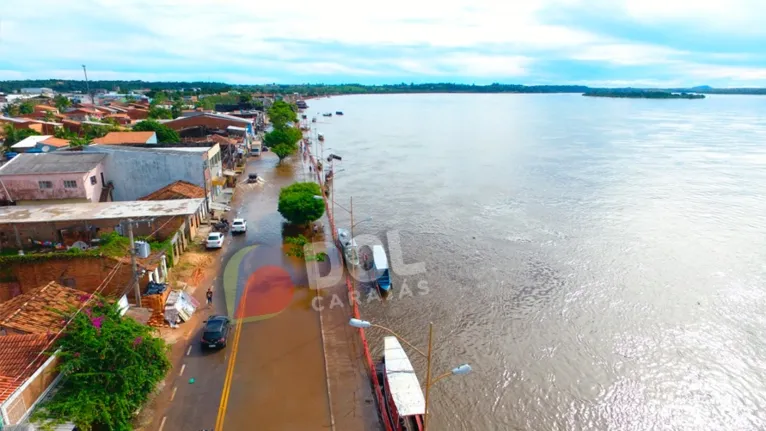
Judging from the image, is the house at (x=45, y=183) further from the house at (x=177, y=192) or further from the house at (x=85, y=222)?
the house at (x=177, y=192)

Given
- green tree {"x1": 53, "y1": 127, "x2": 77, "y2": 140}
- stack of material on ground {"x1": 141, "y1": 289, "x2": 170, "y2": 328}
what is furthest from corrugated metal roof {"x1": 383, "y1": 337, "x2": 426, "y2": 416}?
green tree {"x1": 53, "y1": 127, "x2": 77, "y2": 140}

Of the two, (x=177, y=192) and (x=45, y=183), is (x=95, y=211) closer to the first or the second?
(x=177, y=192)

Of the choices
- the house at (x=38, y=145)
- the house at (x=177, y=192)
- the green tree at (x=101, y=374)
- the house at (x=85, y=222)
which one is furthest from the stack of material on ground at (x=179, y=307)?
the house at (x=38, y=145)

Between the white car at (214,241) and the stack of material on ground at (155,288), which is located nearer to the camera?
the stack of material on ground at (155,288)

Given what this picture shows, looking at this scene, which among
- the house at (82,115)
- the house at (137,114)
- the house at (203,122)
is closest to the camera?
the house at (203,122)

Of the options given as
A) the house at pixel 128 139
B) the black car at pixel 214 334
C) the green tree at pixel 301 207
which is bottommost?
the black car at pixel 214 334

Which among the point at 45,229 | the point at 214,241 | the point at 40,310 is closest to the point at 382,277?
the point at 214,241

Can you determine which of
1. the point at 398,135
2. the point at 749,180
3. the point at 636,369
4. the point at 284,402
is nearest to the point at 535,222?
the point at 636,369
